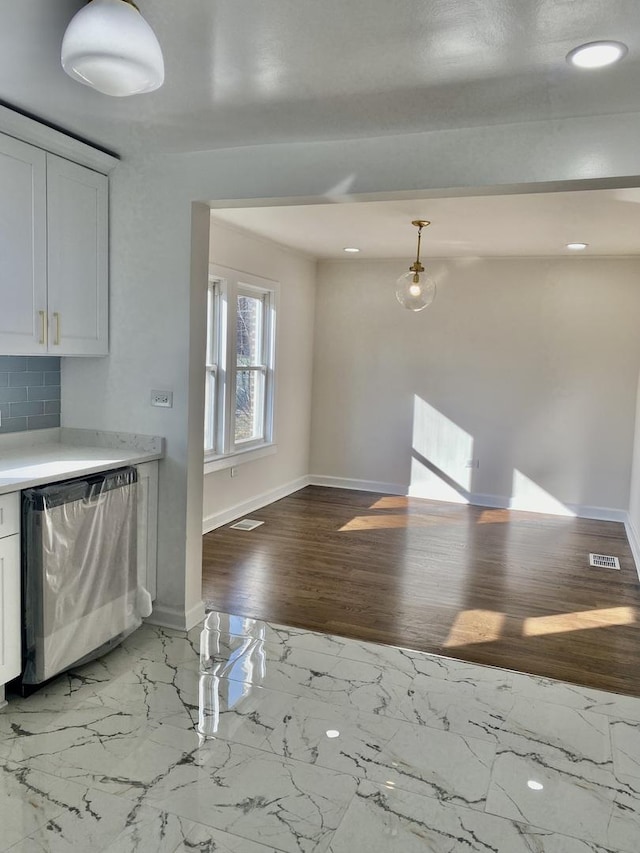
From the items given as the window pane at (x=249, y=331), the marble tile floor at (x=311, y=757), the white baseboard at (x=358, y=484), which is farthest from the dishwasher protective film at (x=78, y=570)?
the white baseboard at (x=358, y=484)

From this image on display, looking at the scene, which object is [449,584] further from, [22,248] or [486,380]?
[22,248]

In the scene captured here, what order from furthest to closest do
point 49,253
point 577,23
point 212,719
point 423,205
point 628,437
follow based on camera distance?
1. point 628,437
2. point 423,205
3. point 49,253
4. point 212,719
5. point 577,23

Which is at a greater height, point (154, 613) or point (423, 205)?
point (423, 205)

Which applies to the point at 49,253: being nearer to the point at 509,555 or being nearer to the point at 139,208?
the point at 139,208

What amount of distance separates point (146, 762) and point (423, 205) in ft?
11.4

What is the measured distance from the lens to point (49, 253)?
2875 mm

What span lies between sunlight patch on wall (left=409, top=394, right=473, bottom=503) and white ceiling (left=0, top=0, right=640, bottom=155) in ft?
13.8

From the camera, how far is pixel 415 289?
5.14m

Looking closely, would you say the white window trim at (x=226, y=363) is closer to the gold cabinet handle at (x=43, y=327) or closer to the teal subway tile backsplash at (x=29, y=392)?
the teal subway tile backsplash at (x=29, y=392)

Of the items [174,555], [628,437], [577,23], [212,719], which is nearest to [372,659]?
[212,719]

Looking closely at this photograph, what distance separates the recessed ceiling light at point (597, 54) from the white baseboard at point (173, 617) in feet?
9.42

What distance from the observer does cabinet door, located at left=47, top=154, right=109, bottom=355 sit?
2.90m

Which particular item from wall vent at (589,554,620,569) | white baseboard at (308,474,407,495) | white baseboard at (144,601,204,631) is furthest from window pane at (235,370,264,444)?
wall vent at (589,554,620,569)

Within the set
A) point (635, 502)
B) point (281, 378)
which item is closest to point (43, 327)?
point (281, 378)
